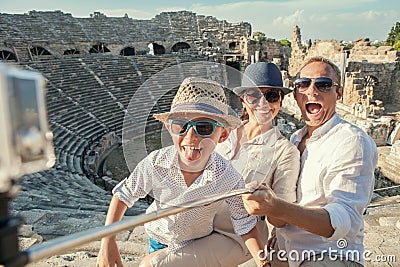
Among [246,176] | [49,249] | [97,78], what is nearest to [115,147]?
[97,78]

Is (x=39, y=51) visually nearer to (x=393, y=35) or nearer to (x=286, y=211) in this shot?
(x=286, y=211)

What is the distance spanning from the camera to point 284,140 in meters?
2.24

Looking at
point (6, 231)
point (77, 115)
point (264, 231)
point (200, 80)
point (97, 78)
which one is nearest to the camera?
point (6, 231)

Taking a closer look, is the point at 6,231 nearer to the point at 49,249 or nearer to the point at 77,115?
the point at 49,249

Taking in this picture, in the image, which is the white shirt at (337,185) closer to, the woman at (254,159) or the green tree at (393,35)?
the woman at (254,159)

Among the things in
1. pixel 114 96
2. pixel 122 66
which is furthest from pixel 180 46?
pixel 114 96

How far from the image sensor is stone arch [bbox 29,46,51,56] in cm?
1998

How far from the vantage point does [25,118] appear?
0.60 metres

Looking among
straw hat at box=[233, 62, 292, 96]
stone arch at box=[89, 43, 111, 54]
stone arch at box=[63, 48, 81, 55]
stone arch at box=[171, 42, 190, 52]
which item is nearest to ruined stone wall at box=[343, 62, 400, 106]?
stone arch at box=[171, 42, 190, 52]

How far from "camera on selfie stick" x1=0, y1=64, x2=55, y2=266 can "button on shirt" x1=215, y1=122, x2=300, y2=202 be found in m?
1.59

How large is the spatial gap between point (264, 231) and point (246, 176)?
52 centimetres

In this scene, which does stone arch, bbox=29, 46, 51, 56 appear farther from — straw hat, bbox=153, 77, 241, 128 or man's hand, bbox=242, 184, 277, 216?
man's hand, bbox=242, 184, 277, 216

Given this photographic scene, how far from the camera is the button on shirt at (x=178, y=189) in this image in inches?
73.5

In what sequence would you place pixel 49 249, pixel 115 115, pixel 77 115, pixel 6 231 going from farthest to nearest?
1. pixel 115 115
2. pixel 77 115
3. pixel 49 249
4. pixel 6 231
